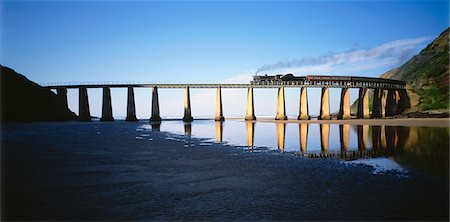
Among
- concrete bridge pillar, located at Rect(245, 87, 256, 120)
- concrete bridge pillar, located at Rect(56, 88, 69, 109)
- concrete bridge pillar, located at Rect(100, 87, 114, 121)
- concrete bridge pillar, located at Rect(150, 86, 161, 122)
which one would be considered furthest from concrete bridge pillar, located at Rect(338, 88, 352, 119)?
concrete bridge pillar, located at Rect(56, 88, 69, 109)

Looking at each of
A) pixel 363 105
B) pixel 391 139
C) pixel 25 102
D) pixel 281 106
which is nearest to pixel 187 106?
pixel 281 106

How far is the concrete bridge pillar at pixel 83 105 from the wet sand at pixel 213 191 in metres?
80.8

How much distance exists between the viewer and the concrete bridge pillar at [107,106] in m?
88.4

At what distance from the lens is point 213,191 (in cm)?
1016

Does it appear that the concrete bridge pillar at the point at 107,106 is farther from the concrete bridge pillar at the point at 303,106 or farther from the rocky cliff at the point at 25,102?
the concrete bridge pillar at the point at 303,106

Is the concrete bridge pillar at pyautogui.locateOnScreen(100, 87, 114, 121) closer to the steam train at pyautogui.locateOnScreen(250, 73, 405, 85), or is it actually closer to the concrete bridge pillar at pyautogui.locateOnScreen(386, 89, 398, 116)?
the steam train at pyautogui.locateOnScreen(250, 73, 405, 85)

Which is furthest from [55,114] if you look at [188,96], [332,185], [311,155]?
[332,185]

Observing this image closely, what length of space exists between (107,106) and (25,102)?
70.2 feet

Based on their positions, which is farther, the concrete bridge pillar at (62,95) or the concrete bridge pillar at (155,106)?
the concrete bridge pillar at (62,95)

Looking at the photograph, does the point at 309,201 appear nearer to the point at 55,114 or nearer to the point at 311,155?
the point at 311,155

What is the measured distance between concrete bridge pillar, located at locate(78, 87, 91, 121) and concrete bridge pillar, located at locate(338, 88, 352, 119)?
78.2m

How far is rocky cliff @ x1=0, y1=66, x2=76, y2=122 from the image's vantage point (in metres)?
69.4

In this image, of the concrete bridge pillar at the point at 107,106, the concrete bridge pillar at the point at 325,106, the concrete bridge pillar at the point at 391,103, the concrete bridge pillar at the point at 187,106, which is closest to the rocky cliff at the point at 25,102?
the concrete bridge pillar at the point at 107,106

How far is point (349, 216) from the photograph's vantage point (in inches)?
297
